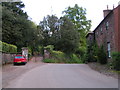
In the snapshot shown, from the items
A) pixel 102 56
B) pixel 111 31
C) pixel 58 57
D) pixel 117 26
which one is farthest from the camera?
pixel 58 57

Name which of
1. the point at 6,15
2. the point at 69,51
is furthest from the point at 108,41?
the point at 69,51

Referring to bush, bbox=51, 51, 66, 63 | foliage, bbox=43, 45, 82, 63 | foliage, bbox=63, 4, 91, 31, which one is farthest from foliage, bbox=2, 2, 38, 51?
foliage, bbox=63, 4, 91, 31

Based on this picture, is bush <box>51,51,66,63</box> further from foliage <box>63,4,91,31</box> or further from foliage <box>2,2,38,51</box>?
foliage <box>63,4,91,31</box>

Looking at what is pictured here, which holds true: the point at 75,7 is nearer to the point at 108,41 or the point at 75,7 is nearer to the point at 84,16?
the point at 84,16

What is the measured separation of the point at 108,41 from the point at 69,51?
75.5 feet

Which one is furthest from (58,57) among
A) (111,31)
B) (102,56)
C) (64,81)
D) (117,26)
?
(64,81)

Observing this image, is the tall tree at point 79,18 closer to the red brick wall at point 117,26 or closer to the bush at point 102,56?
the bush at point 102,56

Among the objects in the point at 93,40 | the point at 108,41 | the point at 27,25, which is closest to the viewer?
the point at 108,41

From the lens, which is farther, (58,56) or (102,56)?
(58,56)

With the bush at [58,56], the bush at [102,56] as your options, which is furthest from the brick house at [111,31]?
the bush at [58,56]

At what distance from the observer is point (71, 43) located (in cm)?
4169

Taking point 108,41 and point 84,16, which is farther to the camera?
point 84,16

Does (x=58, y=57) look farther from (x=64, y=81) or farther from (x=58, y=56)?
(x=64, y=81)

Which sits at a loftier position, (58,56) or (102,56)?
(102,56)
